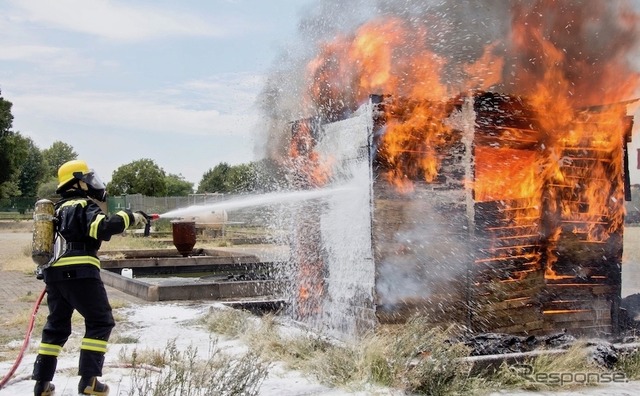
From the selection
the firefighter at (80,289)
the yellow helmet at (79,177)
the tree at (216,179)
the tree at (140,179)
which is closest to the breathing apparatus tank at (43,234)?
the firefighter at (80,289)

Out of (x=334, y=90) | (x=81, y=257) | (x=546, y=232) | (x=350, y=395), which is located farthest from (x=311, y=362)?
(x=334, y=90)

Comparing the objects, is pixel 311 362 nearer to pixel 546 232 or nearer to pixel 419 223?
pixel 419 223

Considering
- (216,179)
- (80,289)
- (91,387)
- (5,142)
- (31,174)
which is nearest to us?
(91,387)

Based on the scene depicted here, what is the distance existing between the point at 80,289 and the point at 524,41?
249 inches

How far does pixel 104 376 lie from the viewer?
561cm

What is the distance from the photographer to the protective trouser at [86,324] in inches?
198

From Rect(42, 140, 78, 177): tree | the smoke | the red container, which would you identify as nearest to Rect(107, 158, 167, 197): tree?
Rect(42, 140, 78, 177): tree

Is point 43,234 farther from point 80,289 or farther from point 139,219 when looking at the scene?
point 139,219

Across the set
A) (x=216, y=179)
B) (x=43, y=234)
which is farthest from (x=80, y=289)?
(x=216, y=179)

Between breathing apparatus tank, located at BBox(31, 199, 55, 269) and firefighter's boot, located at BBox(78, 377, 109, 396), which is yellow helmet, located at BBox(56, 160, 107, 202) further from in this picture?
firefighter's boot, located at BBox(78, 377, 109, 396)

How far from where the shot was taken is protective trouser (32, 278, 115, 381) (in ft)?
16.5

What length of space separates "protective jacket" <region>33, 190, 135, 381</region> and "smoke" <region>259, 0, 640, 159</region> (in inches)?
154

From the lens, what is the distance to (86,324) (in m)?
5.15

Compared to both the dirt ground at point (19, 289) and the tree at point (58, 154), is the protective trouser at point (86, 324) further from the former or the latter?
the tree at point (58, 154)
